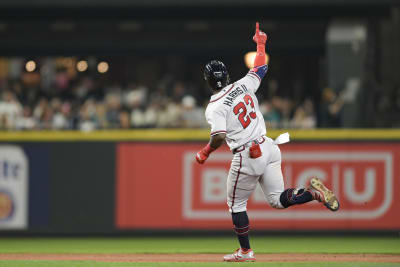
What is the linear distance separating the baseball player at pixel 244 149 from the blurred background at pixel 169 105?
10.3 ft

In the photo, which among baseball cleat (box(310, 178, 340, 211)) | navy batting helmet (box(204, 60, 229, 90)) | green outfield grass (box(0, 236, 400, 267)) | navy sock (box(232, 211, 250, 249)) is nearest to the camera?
navy batting helmet (box(204, 60, 229, 90))

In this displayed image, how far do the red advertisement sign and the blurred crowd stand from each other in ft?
8.74

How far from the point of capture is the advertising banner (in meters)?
11.8

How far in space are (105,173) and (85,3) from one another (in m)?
7.64

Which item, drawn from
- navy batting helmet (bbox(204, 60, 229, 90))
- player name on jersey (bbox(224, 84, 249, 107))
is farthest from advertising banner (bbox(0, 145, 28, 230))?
player name on jersey (bbox(224, 84, 249, 107))

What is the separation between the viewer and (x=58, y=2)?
18.6 metres

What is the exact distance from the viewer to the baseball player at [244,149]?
329 inches

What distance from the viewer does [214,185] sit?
465 inches

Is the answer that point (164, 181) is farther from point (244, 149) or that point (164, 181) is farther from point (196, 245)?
point (244, 149)

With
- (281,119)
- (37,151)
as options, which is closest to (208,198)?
(37,151)

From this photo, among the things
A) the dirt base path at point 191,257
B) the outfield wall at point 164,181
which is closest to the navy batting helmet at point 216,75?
the dirt base path at point 191,257

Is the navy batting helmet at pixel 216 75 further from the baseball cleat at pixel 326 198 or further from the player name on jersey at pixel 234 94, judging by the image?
the baseball cleat at pixel 326 198

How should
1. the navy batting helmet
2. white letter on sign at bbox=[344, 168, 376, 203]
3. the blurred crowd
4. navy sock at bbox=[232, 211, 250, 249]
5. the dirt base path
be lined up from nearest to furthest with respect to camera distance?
the navy batting helmet < navy sock at bbox=[232, 211, 250, 249] < the dirt base path < white letter on sign at bbox=[344, 168, 376, 203] < the blurred crowd

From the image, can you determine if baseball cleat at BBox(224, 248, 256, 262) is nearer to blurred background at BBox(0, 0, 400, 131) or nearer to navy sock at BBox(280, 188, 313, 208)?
navy sock at BBox(280, 188, 313, 208)
